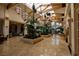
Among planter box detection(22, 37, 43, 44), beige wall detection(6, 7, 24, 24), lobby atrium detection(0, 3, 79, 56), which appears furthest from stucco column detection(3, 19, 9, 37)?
planter box detection(22, 37, 43, 44)

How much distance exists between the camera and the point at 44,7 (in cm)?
335

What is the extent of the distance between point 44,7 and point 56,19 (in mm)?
491

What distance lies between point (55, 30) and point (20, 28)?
89cm

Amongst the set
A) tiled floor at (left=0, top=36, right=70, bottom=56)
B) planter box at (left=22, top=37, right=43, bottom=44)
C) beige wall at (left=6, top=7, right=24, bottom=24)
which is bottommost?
tiled floor at (left=0, top=36, right=70, bottom=56)

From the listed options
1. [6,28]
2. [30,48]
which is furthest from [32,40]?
[6,28]

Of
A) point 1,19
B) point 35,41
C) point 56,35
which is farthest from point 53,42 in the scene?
point 1,19

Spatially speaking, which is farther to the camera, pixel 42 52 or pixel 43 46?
pixel 43 46

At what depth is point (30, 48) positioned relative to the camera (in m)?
3.49

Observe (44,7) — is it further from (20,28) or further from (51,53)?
(51,53)

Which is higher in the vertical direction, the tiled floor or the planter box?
the planter box

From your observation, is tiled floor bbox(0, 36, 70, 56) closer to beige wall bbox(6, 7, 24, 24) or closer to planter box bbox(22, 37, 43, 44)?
planter box bbox(22, 37, 43, 44)

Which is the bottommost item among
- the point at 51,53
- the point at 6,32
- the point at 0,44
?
the point at 51,53

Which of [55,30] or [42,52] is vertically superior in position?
[55,30]

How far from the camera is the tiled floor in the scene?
3316mm
